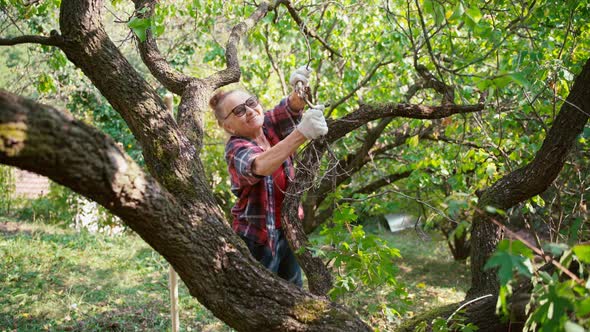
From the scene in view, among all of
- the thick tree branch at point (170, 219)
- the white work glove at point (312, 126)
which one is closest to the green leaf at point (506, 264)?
the thick tree branch at point (170, 219)

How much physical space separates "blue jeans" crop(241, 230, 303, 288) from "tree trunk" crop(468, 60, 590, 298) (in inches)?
40.2

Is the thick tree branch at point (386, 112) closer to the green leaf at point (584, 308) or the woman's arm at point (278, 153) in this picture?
the woman's arm at point (278, 153)

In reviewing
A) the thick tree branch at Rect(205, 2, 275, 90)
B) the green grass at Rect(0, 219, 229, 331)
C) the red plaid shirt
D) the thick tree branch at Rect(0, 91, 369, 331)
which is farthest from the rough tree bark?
the green grass at Rect(0, 219, 229, 331)

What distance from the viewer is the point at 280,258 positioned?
2.87 meters

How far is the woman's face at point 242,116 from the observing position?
102 inches

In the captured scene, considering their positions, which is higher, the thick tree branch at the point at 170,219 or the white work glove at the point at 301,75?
the white work glove at the point at 301,75

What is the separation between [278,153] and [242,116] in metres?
0.58

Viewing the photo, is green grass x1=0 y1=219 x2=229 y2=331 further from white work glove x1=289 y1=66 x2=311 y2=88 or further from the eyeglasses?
white work glove x1=289 y1=66 x2=311 y2=88

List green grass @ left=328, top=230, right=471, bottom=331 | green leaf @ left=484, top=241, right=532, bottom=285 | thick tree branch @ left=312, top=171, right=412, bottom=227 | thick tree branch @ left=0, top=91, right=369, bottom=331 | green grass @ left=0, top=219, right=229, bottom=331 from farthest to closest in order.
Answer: thick tree branch @ left=312, top=171, right=412, bottom=227, green grass @ left=328, top=230, right=471, bottom=331, green grass @ left=0, top=219, right=229, bottom=331, thick tree branch @ left=0, top=91, right=369, bottom=331, green leaf @ left=484, top=241, right=532, bottom=285

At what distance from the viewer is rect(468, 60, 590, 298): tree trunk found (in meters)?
2.48

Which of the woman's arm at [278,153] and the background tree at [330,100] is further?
the woman's arm at [278,153]

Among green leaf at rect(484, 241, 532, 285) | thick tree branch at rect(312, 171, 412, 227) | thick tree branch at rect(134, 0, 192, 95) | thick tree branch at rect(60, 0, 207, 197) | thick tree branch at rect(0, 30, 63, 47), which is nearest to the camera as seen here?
green leaf at rect(484, 241, 532, 285)

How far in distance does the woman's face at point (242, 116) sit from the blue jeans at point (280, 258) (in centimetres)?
56

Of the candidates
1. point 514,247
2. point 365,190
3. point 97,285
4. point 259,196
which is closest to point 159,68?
point 259,196
